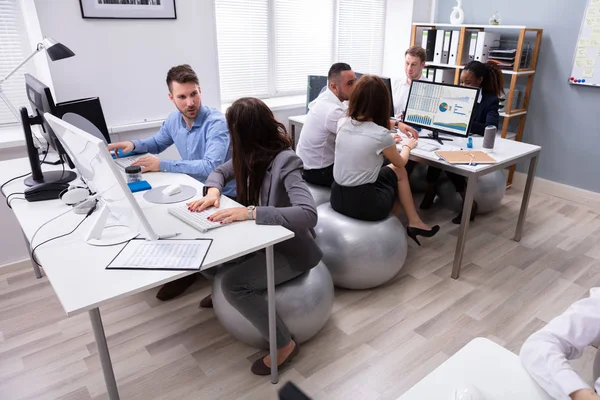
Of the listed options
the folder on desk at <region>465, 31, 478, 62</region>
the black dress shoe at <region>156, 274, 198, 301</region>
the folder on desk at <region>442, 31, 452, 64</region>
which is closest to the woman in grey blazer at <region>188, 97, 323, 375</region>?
the black dress shoe at <region>156, 274, 198, 301</region>

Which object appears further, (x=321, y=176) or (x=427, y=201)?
(x=427, y=201)

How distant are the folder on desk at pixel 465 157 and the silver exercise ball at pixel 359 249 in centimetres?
58

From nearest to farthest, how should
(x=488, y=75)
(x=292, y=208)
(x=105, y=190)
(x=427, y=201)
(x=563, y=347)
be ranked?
(x=563, y=347), (x=105, y=190), (x=292, y=208), (x=488, y=75), (x=427, y=201)

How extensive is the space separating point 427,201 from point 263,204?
224 cm

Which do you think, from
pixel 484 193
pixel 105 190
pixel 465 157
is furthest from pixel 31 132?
pixel 484 193

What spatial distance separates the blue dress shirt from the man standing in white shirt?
1.80 metres

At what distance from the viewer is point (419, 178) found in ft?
13.0

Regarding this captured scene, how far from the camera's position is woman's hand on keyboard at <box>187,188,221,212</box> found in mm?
1882

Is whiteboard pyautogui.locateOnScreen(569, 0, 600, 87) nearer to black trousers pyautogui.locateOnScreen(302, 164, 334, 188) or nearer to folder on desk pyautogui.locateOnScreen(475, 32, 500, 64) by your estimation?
folder on desk pyautogui.locateOnScreen(475, 32, 500, 64)

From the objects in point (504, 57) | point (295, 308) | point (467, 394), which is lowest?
point (295, 308)

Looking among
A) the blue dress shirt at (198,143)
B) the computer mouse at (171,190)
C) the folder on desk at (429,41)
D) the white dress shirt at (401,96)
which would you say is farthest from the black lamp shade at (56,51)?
the folder on desk at (429,41)

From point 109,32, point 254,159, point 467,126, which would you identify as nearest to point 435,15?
point 467,126

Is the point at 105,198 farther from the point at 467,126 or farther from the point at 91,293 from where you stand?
the point at 467,126

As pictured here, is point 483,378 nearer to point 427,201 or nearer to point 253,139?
point 253,139
